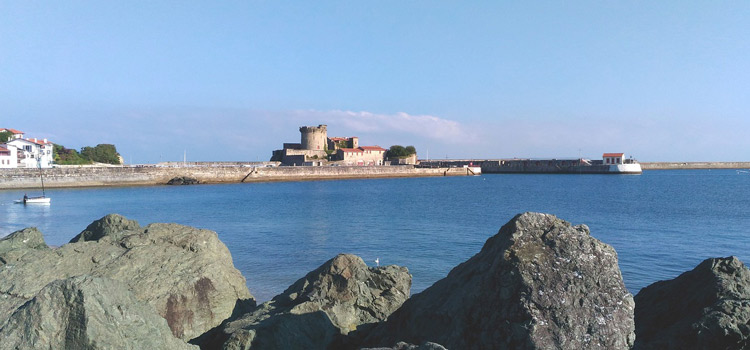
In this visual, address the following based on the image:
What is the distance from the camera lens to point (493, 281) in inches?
190

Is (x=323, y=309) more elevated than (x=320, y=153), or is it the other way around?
(x=320, y=153)

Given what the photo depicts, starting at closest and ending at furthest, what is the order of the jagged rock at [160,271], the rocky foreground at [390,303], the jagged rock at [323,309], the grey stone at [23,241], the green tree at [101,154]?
the rocky foreground at [390,303] → the jagged rock at [323,309] → the jagged rock at [160,271] → the grey stone at [23,241] → the green tree at [101,154]

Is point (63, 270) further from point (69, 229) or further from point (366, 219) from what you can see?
point (366, 219)

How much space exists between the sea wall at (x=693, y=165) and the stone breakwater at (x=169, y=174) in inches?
2938

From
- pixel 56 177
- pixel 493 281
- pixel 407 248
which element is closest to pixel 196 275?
pixel 493 281

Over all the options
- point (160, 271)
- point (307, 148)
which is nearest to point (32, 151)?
point (307, 148)

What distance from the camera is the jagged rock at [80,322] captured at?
4004 mm

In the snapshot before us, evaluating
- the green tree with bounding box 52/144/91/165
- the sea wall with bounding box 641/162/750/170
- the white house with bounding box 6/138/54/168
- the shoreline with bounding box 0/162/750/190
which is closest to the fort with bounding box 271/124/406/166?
the shoreline with bounding box 0/162/750/190

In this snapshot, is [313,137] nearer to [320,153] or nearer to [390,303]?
[320,153]

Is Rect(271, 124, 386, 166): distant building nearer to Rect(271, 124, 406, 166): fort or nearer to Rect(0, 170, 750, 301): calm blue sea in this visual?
Rect(271, 124, 406, 166): fort

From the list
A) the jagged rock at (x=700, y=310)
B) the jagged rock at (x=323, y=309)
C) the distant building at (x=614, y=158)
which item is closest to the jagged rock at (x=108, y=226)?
the jagged rock at (x=323, y=309)

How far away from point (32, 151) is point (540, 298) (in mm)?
83060

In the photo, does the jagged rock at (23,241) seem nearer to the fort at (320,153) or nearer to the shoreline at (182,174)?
→ the shoreline at (182,174)

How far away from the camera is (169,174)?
67250 mm
